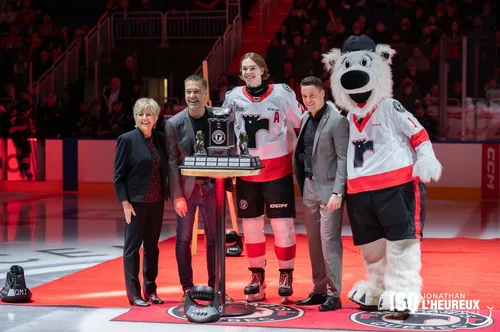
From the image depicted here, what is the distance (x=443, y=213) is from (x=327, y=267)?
259 inches

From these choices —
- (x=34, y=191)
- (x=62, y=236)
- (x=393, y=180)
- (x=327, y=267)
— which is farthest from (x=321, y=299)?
(x=34, y=191)

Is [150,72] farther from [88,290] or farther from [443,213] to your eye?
[88,290]

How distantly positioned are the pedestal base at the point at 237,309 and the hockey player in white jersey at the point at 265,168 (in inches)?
13.1

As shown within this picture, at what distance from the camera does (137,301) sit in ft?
22.0

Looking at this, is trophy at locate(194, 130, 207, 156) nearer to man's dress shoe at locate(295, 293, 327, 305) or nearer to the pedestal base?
the pedestal base

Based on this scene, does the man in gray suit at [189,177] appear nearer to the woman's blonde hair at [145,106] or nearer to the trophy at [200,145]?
the woman's blonde hair at [145,106]

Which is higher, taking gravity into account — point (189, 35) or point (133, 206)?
point (189, 35)

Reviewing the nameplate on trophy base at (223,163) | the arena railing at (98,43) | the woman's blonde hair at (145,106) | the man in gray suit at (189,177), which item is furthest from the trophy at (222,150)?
the arena railing at (98,43)

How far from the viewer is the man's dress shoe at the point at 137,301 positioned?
6.68m

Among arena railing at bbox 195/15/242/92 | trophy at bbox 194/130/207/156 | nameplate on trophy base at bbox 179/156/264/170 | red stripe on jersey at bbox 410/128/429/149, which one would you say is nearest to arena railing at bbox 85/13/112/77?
arena railing at bbox 195/15/242/92

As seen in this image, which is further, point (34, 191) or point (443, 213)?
point (34, 191)

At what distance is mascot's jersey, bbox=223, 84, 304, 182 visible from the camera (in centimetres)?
694

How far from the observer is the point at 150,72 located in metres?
17.8

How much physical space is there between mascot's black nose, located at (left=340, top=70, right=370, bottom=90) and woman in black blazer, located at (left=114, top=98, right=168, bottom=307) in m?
1.39
